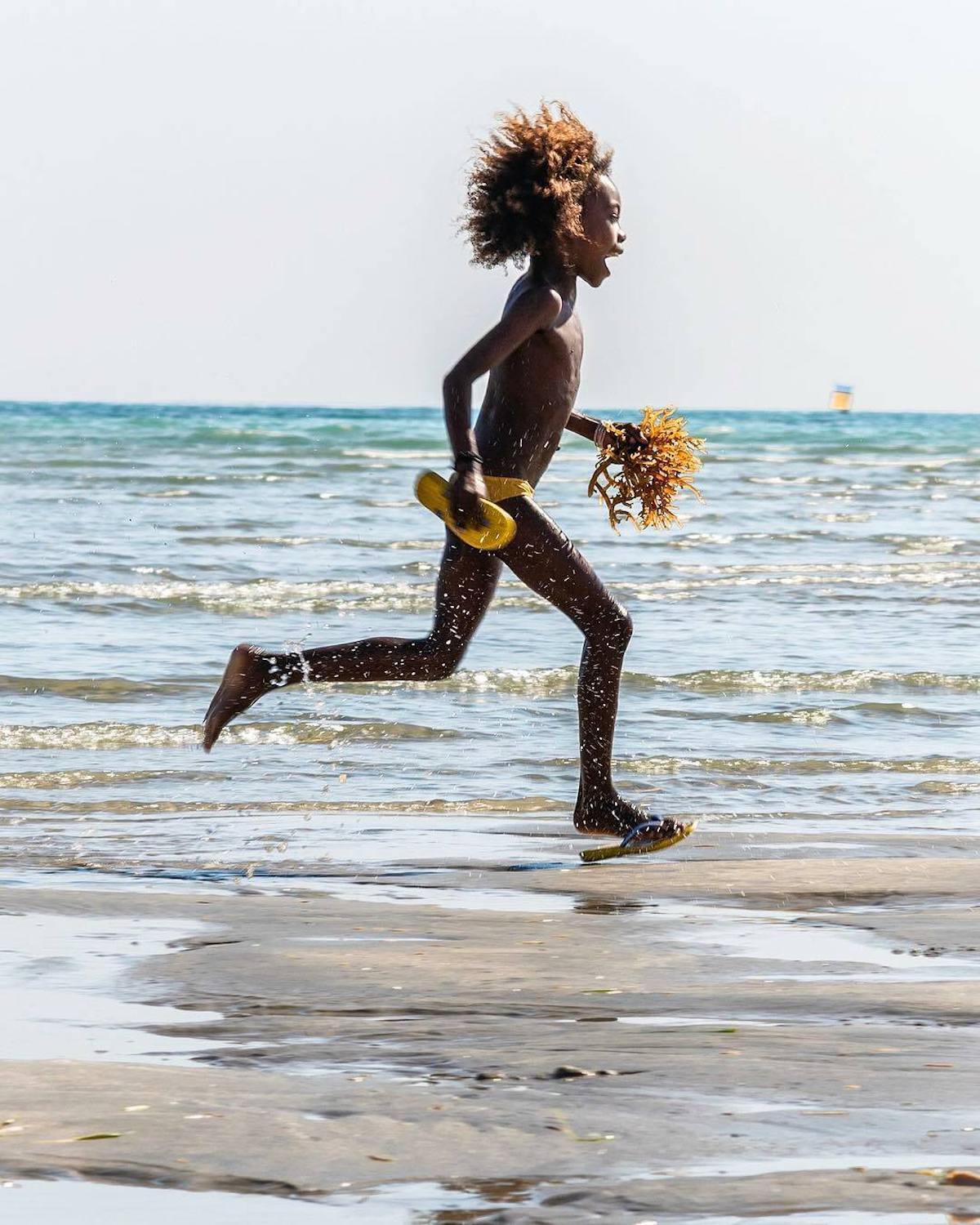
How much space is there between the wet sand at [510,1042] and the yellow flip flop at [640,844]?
0.84 ft

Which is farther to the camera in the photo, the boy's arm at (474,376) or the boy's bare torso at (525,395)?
the boy's bare torso at (525,395)

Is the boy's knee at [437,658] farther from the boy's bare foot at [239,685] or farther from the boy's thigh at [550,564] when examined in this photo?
the boy's bare foot at [239,685]

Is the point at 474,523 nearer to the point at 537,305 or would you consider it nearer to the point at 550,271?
the point at 537,305

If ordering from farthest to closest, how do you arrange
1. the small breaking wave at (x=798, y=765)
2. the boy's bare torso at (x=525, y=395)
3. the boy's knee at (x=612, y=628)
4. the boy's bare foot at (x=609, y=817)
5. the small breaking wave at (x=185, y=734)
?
the small breaking wave at (x=185, y=734)
the small breaking wave at (x=798, y=765)
the boy's bare foot at (x=609, y=817)
the boy's knee at (x=612, y=628)
the boy's bare torso at (x=525, y=395)

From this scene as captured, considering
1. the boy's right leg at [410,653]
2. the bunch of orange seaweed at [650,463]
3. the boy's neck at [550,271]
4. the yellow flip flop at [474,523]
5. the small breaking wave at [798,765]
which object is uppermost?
the boy's neck at [550,271]

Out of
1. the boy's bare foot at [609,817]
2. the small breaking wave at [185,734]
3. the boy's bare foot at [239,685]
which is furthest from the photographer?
the small breaking wave at [185,734]

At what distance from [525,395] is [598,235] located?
1.59ft

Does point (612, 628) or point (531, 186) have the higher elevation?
point (531, 186)

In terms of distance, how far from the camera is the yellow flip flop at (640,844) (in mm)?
5117

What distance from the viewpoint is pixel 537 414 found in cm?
495

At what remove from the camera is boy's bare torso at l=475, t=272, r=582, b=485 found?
16.2 ft

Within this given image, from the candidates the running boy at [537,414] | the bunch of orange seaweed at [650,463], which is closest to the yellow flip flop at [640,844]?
the running boy at [537,414]

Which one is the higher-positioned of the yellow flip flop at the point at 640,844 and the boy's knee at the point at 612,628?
the boy's knee at the point at 612,628

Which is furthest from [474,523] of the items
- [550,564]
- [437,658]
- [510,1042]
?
[510,1042]
